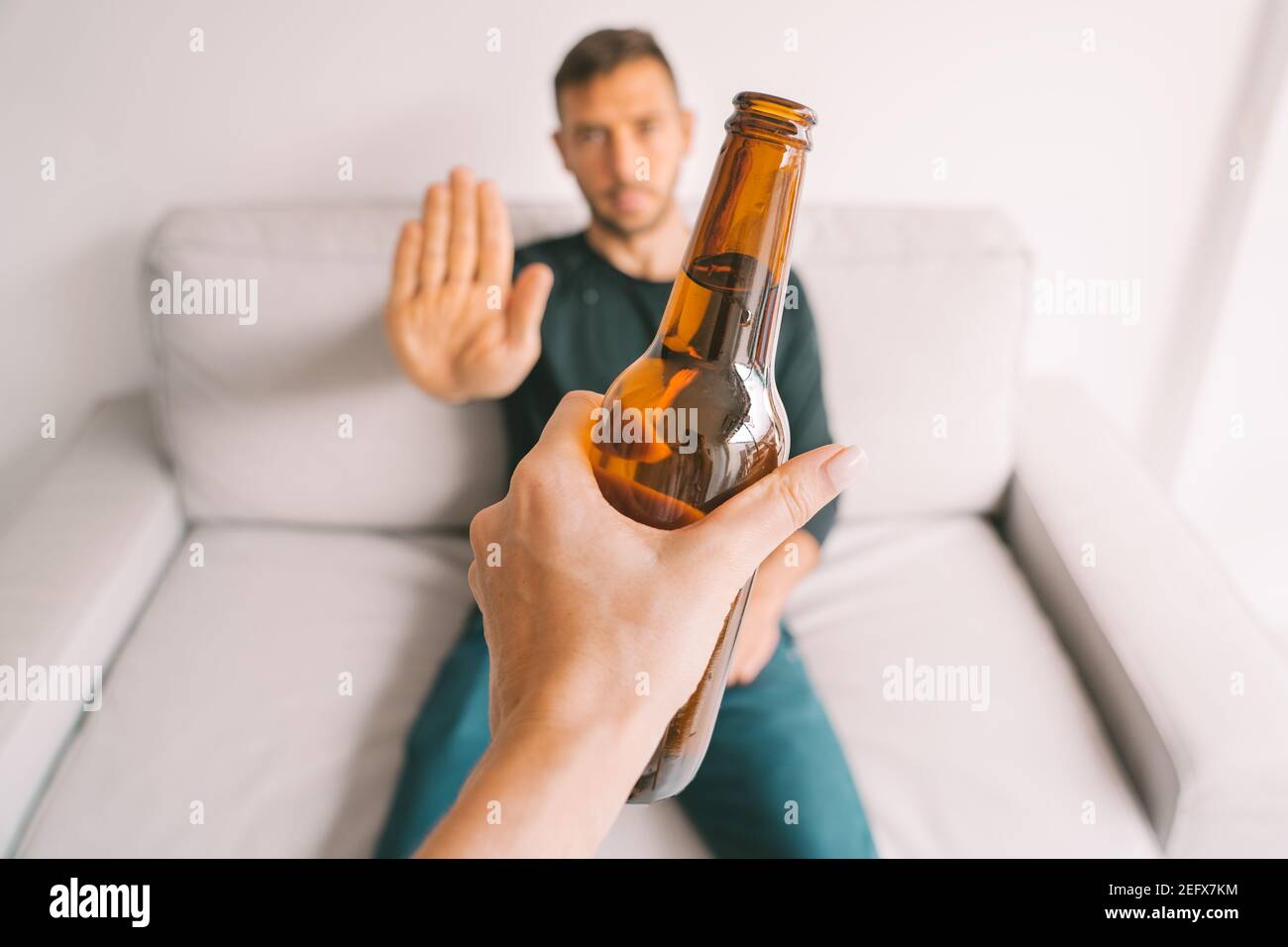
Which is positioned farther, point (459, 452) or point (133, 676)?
point (459, 452)

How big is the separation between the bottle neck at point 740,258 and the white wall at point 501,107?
0.99 metres

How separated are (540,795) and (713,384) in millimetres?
259

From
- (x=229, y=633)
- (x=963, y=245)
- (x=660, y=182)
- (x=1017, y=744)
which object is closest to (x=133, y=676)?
(x=229, y=633)

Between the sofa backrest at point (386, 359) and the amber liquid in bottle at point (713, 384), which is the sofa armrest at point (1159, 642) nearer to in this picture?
the sofa backrest at point (386, 359)

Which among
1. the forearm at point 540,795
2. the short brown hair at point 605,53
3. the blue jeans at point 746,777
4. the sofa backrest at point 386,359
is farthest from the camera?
the sofa backrest at point 386,359

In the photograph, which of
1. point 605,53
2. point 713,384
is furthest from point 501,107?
point 713,384

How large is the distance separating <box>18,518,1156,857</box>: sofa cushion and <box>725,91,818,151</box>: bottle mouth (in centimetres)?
80

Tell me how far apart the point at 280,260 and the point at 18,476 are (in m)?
0.87

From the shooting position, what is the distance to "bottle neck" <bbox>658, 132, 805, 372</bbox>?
0.48 metres

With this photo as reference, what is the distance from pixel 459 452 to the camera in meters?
1.35

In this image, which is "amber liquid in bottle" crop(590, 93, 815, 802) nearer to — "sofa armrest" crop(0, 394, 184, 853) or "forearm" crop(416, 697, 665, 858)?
"forearm" crop(416, 697, 665, 858)

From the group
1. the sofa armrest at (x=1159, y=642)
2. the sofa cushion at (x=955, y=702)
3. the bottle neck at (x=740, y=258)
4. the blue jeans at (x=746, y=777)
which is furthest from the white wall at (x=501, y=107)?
the bottle neck at (x=740, y=258)

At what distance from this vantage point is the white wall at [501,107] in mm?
1329
